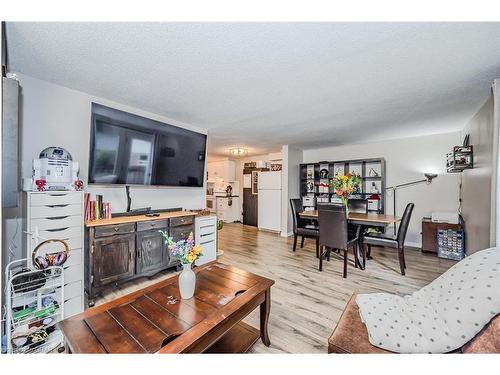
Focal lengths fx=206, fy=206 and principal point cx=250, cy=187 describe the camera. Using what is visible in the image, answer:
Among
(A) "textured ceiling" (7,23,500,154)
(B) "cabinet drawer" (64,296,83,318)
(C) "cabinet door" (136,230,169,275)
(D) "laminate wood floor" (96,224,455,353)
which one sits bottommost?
(D) "laminate wood floor" (96,224,455,353)

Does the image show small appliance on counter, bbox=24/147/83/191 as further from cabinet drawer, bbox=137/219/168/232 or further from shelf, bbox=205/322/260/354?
shelf, bbox=205/322/260/354

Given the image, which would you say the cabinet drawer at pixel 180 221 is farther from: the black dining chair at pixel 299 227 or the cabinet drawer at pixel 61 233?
the black dining chair at pixel 299 227

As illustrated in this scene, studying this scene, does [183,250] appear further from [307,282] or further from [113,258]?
[307,282]

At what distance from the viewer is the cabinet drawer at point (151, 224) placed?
2516mm

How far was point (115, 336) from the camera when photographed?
1022mm

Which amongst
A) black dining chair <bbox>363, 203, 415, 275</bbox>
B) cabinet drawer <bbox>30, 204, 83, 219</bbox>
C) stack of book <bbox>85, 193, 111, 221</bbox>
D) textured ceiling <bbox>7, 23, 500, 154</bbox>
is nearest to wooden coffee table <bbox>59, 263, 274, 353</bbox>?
cabinet drawer <bbox>30, 204, 83, 219</bbox>

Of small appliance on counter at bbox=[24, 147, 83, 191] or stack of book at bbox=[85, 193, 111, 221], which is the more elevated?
small appliance on counter at bbox=[24, 147, 83, 191]

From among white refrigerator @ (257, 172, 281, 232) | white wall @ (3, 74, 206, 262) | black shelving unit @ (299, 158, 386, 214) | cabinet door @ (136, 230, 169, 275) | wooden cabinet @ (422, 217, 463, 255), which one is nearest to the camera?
white wall @ (3, 74, 206, 262)

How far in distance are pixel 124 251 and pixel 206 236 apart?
1.21 m

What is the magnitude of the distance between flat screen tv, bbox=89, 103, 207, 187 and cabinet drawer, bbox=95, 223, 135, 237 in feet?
1.88

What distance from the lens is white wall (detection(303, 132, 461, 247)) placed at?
400 centimetres

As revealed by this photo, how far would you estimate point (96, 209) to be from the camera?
241 cm

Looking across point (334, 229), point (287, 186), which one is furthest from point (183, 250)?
point (287, 186)
